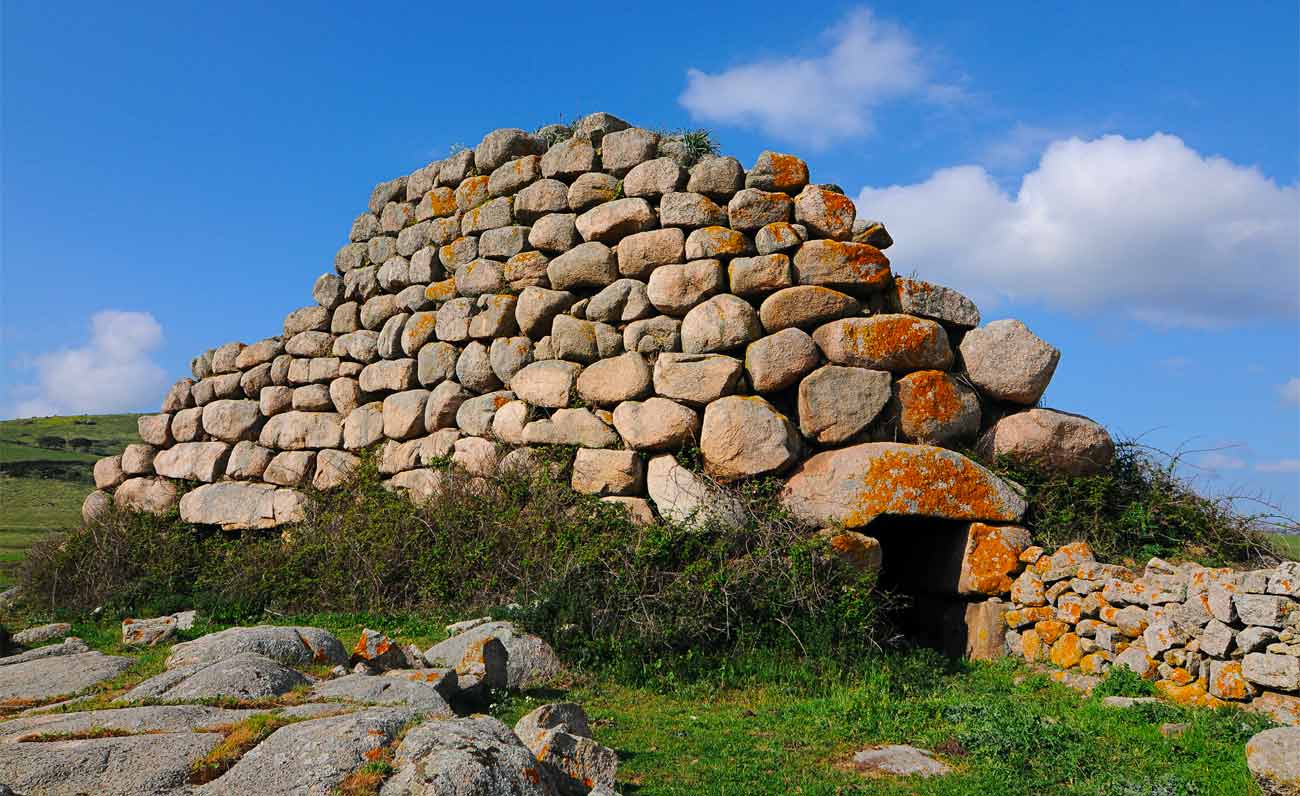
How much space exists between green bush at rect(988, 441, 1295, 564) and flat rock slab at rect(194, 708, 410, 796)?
6763 millimetres

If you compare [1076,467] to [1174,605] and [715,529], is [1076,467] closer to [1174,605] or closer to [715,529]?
[1174,605]

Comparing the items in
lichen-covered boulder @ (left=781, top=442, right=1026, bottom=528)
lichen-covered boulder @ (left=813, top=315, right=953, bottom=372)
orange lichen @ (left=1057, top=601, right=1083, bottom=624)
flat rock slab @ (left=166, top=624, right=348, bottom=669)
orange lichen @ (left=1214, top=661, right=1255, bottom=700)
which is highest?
lichen-covered boulder @ (left=813, top=315, right=953, bottom=372)

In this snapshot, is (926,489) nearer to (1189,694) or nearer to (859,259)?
(859,259)

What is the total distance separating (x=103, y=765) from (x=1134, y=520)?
28.0ft

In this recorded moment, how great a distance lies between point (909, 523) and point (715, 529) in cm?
227

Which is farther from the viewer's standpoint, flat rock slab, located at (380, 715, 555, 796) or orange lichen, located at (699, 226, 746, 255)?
orange lichen, located at (699, 226, 746, 255)

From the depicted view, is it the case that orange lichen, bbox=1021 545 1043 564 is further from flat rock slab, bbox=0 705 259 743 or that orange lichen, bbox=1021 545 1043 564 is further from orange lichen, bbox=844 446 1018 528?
flat rock slab, bbox=0 705 259 743

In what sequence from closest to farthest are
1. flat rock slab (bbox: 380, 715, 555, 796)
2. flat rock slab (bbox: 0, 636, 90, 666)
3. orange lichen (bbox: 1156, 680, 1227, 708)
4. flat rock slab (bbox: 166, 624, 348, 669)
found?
flat rock slab (bbox: 380, 715, 555, 796)
orange lichen (bbox: 1156, 680, 1227, 708)
flat rock slab (bbox: 166, 624, 348, 669)
flat rock slab (bbox: 0, 636, 90, 666)

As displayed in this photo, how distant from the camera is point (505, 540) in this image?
9.30 m

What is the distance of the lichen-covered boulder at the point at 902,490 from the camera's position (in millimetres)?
8406

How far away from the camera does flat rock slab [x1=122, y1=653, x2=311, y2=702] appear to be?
536 cm

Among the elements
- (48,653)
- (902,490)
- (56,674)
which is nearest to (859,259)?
(902,490)

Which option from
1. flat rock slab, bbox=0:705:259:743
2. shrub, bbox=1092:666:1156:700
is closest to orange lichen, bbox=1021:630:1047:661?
shrub, bbox=1092:666:1156:700

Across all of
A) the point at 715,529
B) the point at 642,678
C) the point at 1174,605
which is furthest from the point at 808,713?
the point at 1174,605
